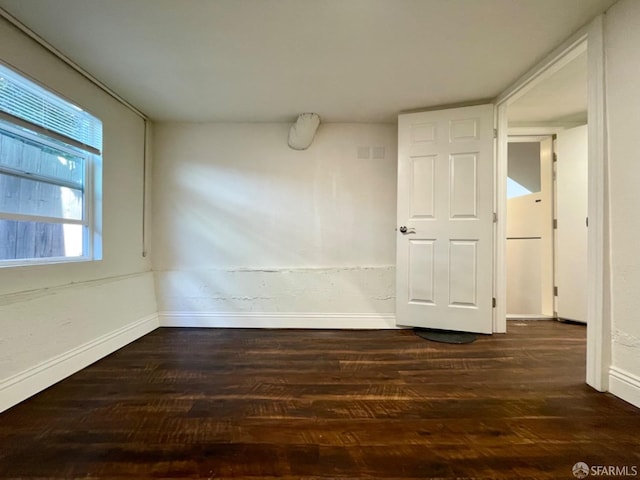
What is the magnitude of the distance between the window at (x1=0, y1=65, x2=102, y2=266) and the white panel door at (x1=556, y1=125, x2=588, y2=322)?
437cm

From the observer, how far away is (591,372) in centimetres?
156

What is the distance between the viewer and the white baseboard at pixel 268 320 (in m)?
2.75

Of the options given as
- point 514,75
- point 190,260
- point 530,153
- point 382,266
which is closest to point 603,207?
point 514,75

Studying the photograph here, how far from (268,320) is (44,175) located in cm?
202

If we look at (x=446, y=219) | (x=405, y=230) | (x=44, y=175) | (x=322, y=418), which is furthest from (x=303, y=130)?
(x=322, y=418)

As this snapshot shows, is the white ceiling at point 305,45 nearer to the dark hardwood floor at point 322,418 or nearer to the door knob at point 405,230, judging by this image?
the door knob at point 405,230

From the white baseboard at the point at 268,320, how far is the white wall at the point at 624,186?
1.62 metres

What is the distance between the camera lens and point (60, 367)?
66.7 inches

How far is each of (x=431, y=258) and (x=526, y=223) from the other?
1.57 meters

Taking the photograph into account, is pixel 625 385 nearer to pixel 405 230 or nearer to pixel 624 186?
pixel 624 186

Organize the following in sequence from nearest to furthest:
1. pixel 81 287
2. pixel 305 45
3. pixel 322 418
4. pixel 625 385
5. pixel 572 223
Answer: pixel 322 418 → pixel 625 385 → pixel 305 45 → pixel 81 287 → pixel 572 223

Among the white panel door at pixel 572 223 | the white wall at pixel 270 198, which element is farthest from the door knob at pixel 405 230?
the white panel door at pixel 572 223

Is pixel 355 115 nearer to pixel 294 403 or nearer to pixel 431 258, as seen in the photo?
pixel 431 258

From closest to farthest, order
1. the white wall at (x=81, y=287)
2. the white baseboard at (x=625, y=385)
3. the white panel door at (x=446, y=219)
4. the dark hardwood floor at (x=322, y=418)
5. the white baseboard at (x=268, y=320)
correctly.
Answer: the dark hardwood floor at (x=322, y=418)
the white baseboard at (x=625, y=385)
the white wall at (x=81, y=287)
the white panel door at (x=446, y=219)
the white baseboard at (x=268, y=320)
